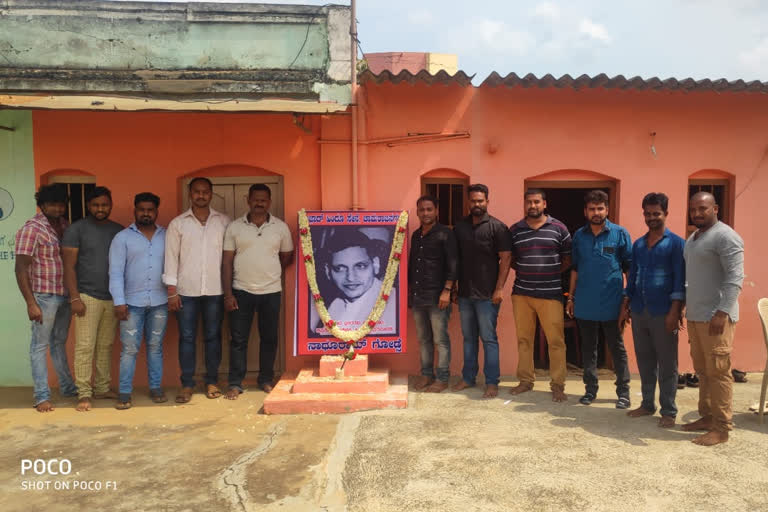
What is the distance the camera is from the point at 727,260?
4.11 m

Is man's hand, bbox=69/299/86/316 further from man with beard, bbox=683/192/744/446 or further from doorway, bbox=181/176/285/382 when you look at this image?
man with beard, bbox=683/192/744/446

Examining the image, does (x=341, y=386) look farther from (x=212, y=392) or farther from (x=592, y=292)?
(x=592, y=292)

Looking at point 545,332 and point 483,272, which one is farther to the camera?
point 483,272

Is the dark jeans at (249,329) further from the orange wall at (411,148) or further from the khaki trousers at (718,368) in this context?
the khaki trousers at (718,368)

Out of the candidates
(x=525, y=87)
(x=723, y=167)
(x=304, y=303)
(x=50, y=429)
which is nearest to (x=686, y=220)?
(x=723, y=167)

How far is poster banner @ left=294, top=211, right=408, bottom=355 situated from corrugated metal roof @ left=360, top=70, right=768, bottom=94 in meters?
1.44

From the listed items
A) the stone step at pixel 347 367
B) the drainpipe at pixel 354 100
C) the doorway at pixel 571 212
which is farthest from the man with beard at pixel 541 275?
the drainpipe at pixel 354 100

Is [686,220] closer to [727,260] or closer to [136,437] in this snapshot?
[727,260]

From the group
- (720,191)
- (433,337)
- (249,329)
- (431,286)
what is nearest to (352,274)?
(431,286)

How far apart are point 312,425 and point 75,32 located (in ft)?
16.7

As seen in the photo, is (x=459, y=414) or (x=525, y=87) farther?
(x=525, y=87)

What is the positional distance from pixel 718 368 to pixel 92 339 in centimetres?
571

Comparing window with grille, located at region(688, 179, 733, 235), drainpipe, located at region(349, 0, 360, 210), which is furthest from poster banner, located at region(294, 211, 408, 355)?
window with grille, located at region(688, 179, 733, 235)

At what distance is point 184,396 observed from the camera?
222 inches
